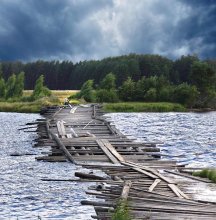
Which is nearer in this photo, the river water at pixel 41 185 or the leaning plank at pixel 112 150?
the river water at pixel 41 185

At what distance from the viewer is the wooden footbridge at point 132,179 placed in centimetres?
1523

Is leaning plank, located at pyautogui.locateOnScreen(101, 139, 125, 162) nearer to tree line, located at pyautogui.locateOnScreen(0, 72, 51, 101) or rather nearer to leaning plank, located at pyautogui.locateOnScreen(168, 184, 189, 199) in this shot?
leaning plank, located at pyautogui.locateOnScreen(168, 184, 189, 199)

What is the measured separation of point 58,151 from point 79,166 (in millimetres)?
4787

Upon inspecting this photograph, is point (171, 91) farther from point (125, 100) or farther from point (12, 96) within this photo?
point (12, 96)

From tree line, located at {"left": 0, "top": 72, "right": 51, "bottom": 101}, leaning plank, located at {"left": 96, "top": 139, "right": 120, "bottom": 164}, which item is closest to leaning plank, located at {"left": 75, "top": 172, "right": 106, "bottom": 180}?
leaning plank, located at {"left": 96, "top": 139, "right": 120, "bottom": 164}

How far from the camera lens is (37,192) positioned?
20688mm

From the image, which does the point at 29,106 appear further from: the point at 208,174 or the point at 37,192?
the point at 208,174

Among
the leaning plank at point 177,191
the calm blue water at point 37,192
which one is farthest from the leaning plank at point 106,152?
the leaning plank at point 177,191

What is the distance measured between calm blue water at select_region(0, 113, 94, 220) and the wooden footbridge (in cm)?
67

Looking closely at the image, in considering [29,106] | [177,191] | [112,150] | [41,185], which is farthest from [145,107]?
[177,191]

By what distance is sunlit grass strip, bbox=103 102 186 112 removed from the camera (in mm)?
107062

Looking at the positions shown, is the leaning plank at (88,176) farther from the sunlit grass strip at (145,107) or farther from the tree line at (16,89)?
the tree line at (16,89)

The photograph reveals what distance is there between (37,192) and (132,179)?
3.91 m

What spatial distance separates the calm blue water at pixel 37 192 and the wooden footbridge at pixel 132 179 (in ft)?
2.19
